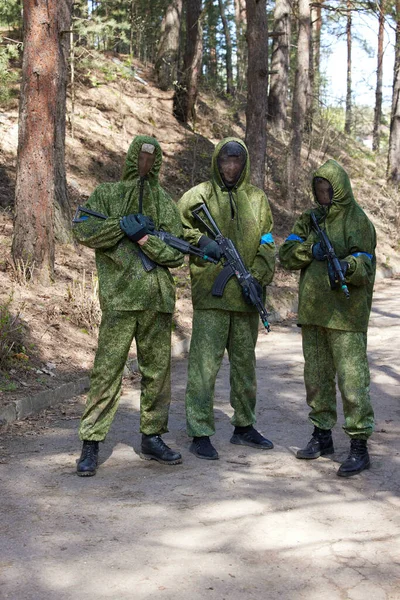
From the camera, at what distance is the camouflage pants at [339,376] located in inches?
224

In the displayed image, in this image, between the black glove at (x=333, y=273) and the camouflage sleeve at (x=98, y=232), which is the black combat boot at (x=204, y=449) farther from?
the camouflage sleeve at (x=98, y=232)

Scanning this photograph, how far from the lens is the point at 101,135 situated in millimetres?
18156

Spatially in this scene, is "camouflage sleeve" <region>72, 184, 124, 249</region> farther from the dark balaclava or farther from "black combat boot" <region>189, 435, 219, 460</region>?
"black combat boot" <region>189, 435, 219, 460</region>

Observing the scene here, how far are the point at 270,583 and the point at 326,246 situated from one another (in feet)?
8.37

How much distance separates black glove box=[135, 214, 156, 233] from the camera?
18.3 ft

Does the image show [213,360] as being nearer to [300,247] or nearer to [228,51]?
[300,247]

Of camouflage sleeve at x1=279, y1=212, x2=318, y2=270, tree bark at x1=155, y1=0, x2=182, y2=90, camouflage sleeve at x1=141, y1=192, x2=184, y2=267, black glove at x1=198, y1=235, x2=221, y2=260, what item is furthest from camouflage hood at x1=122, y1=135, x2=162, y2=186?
tree bark at x1=155, y1=0, x2=182, y2=90

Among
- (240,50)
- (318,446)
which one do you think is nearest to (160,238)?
(318,446)

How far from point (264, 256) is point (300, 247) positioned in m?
0.37

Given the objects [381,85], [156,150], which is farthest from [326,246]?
[381,85]

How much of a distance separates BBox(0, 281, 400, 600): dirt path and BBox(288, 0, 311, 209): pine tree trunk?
45.1ft

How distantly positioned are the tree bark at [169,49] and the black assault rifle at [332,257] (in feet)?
60.5

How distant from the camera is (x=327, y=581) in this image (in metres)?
3.87

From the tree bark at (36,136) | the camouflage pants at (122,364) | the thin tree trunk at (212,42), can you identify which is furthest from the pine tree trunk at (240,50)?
the camouflage pants at (122,364)
